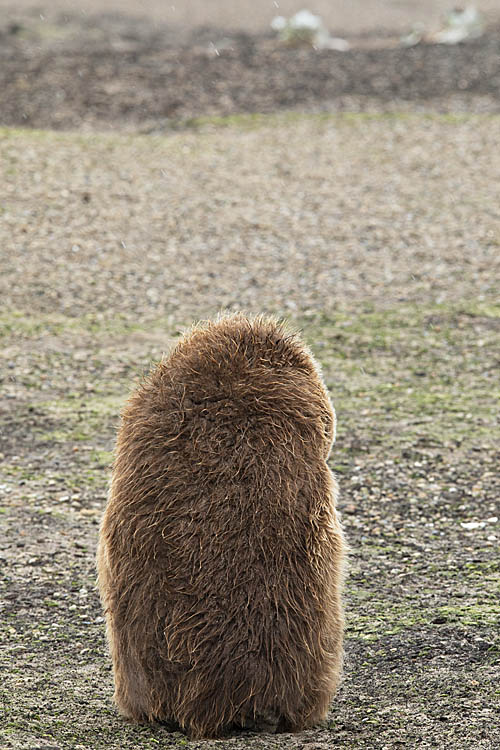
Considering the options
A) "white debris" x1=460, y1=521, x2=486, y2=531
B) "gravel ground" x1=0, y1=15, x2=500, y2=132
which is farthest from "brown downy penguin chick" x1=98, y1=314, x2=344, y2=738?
"gravel ground" x1=0, y1=15, x2=500, y2=132

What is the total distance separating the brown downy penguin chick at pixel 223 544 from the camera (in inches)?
123

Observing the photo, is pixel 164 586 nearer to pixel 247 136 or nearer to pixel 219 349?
pixel 219 349

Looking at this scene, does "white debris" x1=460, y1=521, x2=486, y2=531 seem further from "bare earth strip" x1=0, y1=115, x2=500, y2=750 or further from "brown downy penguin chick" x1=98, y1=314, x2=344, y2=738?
"brown downy penguin chick" x1=98, y1=314, x2=344, y2=738

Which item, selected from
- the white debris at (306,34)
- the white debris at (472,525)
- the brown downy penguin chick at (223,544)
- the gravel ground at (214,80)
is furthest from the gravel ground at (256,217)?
the brown downy penguin chick at (223,544)

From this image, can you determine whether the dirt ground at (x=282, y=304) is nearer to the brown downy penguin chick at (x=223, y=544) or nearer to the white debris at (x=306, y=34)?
the brown downy penguin chick at (x=223, y=544)

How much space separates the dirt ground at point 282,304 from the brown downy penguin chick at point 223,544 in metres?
0.17

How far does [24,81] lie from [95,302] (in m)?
7.60

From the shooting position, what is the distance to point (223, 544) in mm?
3111

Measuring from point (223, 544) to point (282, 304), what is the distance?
5.52m

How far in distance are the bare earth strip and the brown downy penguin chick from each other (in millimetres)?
174

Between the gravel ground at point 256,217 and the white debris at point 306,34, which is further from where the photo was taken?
the white debris at point 306,34

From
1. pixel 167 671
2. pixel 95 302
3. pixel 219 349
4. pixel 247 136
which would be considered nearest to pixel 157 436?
pixel 219 349

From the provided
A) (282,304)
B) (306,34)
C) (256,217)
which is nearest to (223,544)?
(282,304)

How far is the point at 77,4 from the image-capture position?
20.9m
